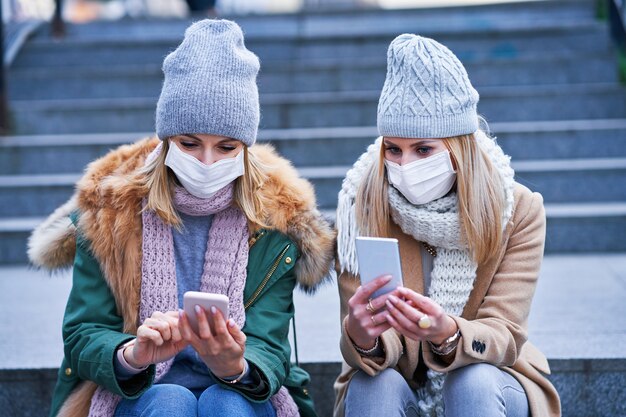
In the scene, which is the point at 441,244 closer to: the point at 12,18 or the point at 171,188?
the point at 171,188

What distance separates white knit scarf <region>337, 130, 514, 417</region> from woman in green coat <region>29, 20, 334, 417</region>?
245mm

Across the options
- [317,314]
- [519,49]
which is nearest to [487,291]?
[317,314]

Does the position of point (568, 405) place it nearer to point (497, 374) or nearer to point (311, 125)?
point (497, 374)

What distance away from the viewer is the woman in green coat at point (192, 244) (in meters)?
2.69

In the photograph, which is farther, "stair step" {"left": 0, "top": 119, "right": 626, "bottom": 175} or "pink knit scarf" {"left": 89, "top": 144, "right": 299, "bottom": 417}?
"stair step" {"left": 0, "top": 119, "right": 626, "bottom": 175}

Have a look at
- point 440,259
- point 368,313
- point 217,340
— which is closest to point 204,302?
point 217,340

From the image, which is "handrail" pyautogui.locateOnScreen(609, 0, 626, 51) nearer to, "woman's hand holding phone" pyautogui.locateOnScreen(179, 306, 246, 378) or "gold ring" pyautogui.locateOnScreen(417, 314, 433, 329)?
"gold ring" pyautogui.locateOnScreen(417, 314, 433, 329)

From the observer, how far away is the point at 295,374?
2.96 meters

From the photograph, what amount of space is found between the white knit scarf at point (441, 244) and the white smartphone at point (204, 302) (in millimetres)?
559

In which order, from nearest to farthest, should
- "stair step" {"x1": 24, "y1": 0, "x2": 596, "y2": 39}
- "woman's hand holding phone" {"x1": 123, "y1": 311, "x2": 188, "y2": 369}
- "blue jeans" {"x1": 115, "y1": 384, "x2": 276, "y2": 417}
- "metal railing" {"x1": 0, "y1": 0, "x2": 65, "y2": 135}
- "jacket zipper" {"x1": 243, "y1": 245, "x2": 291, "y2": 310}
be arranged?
1. "woman's hand holding phone" {"x1": 123, "y1": 311, "x2": 188, "y2": 369}
2. "blue jeans" {"x1": 115, "y1": 384, "x2": 276, "y2": 417}
3. "jacket zipper" {"x1": 243, "y1": 245, "x2": 291, "y2": 310}
4. "metal railing" {"x1": 0, "y1": 0, "x2": 65, "y2": 135}
5. "stair step" {"x1": 24, "y1": 0, "x2": 596, "y2": 39}

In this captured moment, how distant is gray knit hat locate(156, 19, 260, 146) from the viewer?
2768 millimetres

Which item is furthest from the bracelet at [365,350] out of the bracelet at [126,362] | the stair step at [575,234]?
the stair step at [575,234]

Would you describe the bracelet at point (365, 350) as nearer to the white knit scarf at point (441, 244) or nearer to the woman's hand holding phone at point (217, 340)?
the white knit scarf at point (441, 244)

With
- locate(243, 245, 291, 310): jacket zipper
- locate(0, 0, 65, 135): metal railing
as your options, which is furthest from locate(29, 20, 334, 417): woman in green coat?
locate(0, 0, 65, 135): metal railing
